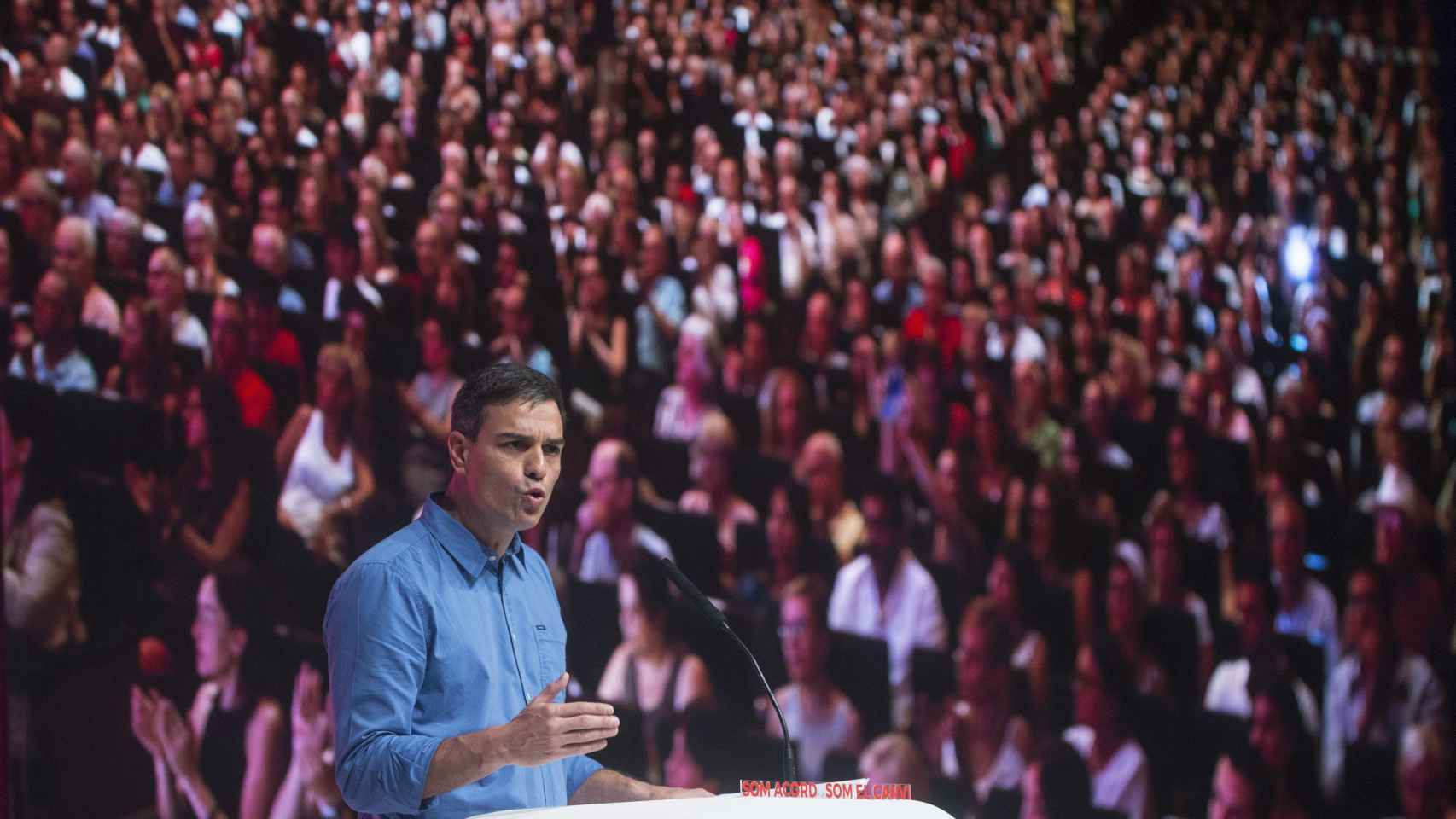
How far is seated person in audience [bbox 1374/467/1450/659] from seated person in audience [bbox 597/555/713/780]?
2.46 meters

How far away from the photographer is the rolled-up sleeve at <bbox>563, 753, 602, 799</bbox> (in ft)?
6.06

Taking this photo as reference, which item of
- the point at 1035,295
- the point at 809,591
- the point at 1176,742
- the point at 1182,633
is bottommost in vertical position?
the point at 1176,742

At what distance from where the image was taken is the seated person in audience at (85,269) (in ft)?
10.5

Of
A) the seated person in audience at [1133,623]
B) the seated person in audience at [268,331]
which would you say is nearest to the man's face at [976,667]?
the seated person in audience at [1133,623]

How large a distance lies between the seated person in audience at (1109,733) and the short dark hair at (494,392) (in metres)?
2.87

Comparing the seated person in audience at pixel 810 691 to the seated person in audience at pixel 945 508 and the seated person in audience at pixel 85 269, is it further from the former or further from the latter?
the seated person in audience at pixel 85 269

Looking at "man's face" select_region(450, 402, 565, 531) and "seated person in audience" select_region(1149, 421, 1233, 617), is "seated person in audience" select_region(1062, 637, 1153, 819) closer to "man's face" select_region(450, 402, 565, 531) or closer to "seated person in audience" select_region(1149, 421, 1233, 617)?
"seated person in audience" select_region(1149, 421, 1233, 617)

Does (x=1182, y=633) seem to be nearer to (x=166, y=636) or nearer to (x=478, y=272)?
(x=478, y=272)

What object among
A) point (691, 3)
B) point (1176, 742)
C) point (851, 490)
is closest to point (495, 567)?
point (851, 490)

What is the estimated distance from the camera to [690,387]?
3.85 metres

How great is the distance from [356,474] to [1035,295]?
2240mm

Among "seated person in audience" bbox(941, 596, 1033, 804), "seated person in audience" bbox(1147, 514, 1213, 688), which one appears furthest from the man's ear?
"seated person in audience" bbox(1147, 514, 1213, 688)

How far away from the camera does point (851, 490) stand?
398cm

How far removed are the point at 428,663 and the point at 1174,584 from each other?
3.26 metres
